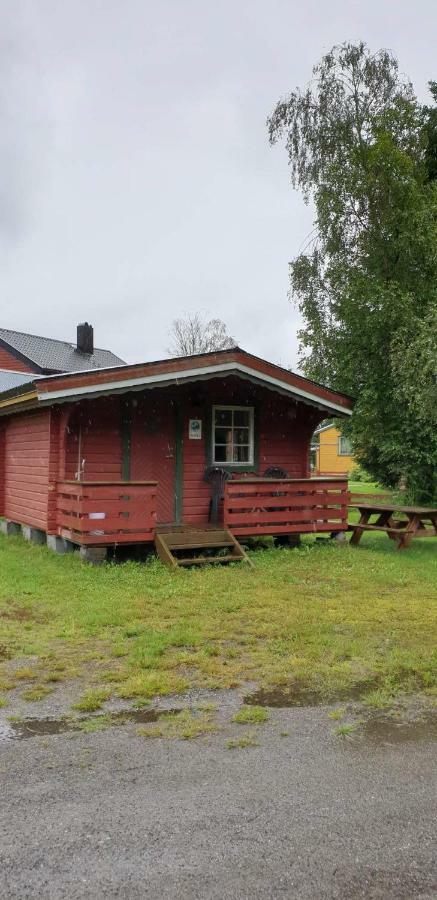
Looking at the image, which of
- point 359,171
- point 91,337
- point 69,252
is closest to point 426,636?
point 359,171

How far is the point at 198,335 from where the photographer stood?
51219 millimetres

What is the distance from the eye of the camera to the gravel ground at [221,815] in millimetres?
2404

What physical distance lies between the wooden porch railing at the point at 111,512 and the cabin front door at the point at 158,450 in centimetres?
154

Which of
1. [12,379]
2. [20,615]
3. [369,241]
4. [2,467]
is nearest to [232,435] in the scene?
[2,467]

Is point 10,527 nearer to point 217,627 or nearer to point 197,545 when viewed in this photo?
point 197,545

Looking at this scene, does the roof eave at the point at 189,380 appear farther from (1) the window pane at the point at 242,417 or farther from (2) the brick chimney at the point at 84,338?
(2) the brick chimney at the point at 84,338

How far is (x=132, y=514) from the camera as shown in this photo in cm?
944

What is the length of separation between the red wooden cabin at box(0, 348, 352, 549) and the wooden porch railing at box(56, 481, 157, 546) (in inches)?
0.6

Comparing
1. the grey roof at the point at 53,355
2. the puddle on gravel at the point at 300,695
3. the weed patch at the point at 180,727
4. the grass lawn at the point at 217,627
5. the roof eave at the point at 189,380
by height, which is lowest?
the weed patch at the point at 180,727

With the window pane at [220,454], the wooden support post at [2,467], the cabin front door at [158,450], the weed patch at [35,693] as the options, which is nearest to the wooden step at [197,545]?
the cabin front door at [158,450]

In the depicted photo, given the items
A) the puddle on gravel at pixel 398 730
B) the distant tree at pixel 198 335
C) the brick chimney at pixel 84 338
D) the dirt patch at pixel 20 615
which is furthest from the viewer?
the distant tree at pixel 198 335

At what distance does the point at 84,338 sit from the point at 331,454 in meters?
17.9

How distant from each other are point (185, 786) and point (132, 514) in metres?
6.47

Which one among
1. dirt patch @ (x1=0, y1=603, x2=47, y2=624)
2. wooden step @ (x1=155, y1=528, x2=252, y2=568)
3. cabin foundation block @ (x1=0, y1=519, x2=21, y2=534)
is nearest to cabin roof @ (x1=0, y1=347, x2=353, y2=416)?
wooden step @ (x1=155, y1=528, x2=252, y2=568)
